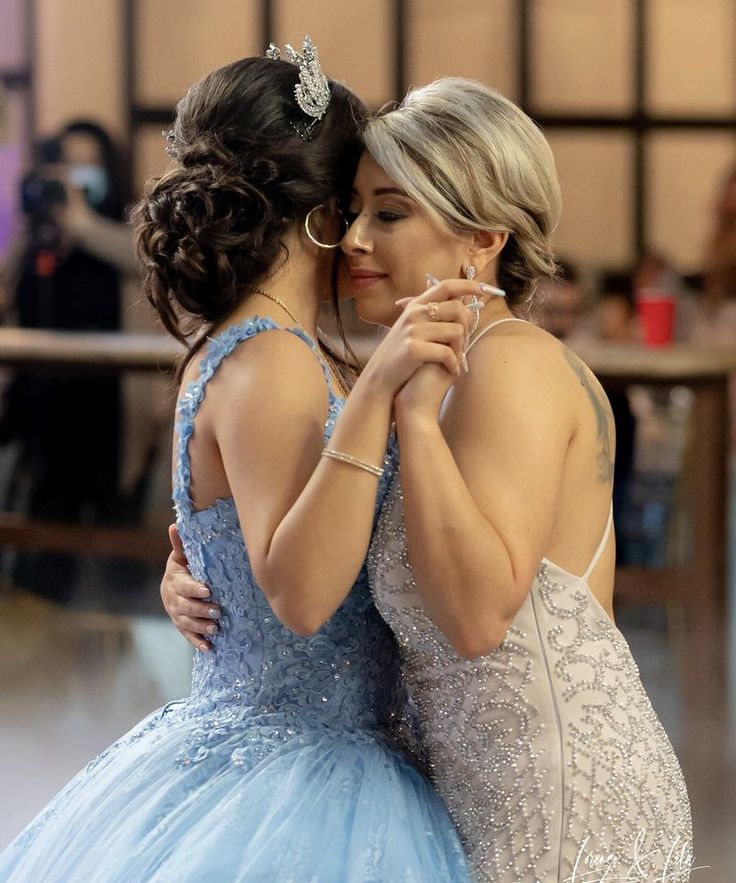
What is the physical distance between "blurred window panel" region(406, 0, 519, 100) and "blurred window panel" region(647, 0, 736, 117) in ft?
2.71

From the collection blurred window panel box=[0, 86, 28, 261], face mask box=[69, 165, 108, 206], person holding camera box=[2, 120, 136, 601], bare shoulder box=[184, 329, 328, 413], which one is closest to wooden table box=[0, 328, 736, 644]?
person holding camera box=[2, 120, 136, 601]

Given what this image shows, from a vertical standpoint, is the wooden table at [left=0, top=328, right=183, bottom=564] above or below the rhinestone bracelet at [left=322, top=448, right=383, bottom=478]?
below

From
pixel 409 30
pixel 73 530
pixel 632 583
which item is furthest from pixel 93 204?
pixel 632 583

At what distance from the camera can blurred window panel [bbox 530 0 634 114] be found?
7969mm

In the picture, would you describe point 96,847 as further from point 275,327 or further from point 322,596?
point 275,327

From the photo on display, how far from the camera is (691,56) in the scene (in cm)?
804

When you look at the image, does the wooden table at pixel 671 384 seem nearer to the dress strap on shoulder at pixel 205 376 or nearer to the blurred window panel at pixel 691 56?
the blurred window panel at pixel 691 56

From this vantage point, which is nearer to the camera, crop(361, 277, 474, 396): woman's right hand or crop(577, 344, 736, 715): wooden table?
crop(361, 277, 474, 396): woman's right hand

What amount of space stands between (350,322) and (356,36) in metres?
2.04

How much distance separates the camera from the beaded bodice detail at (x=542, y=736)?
1.60m

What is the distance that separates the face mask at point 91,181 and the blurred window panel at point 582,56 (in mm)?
2752

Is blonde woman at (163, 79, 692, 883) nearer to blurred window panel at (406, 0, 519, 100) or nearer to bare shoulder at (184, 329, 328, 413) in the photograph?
bare shoulder at (184, 329, 328, 413)

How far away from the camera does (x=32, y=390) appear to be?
655 centimetres

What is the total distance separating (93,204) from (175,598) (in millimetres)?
5106
